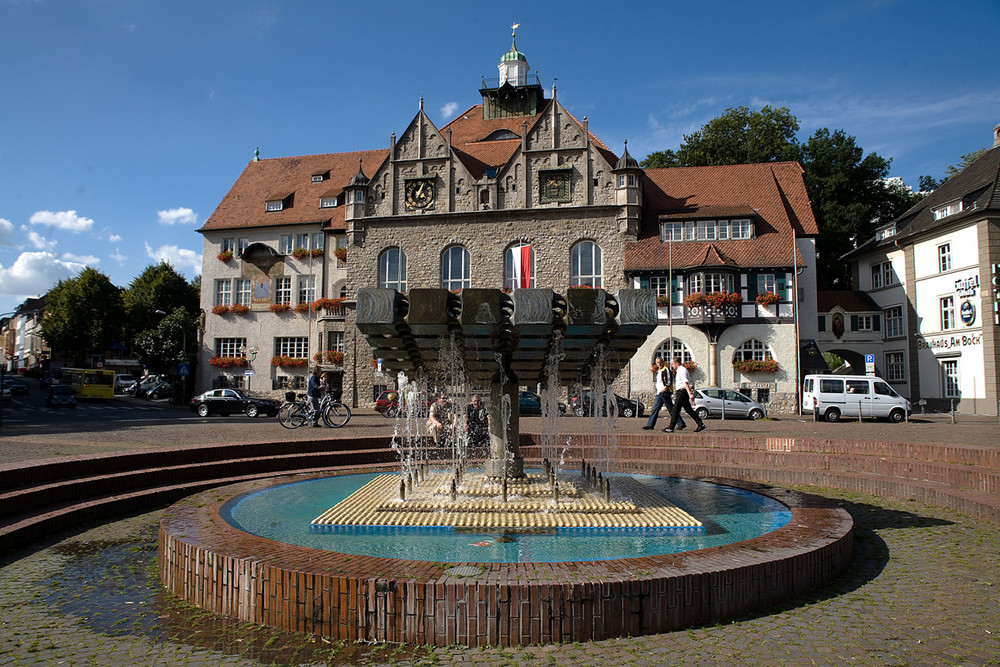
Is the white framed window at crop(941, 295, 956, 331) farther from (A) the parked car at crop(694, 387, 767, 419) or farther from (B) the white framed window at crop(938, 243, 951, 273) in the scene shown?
(A) the parked car at crop(694, 387, 767, 419)

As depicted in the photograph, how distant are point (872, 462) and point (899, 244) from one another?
3809 centimetres

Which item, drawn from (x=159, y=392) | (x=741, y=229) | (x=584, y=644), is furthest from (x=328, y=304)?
(x=584, y=644)

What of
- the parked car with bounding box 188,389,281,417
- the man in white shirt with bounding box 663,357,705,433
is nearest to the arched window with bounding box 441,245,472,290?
the parked car with bounding box 188,389,281,417

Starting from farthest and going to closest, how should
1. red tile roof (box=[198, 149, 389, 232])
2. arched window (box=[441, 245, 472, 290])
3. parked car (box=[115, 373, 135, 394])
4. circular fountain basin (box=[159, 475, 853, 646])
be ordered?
parked car (box=[115, 373, 135, 394]) → red tile roof (box=[198, 149, 389, 232]) → arched window (box=[441, 245, 472, 290]) → circular fountain basin (box=[159, 475, 853, 646])

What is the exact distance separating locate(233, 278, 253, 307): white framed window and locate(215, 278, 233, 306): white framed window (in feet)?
1.17

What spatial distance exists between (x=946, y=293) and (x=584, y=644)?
43.1 meters

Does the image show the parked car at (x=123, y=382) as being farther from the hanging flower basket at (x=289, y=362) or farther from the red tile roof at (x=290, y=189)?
the hanging flower basket at (x=289, y=362)

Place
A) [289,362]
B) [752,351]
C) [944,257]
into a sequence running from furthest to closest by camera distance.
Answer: [289,362] → [944,257] → [752,351]

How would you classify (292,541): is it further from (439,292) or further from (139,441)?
(139,441)

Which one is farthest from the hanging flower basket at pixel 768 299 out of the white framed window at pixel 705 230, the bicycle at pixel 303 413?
the bicycle at pixel 303 413

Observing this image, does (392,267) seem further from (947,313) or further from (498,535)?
(498,535)

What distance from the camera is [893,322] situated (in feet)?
144

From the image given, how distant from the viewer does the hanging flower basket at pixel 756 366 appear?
36.6 meters

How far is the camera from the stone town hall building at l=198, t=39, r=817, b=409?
37500 millimetres
